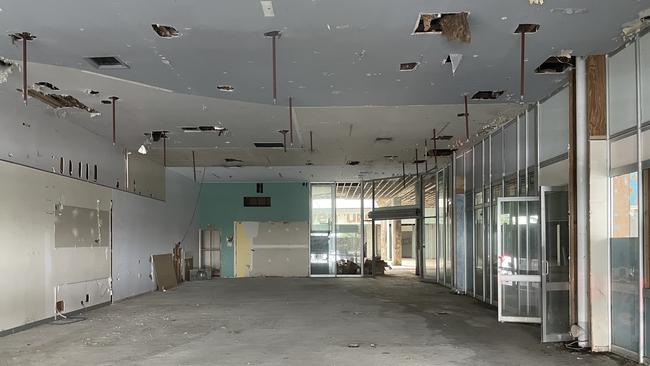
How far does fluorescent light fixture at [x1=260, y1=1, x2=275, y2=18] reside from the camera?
4.32m

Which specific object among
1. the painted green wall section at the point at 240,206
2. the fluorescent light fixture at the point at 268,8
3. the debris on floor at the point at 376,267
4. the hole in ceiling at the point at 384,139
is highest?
the fluorescent light fixture at the point at 268,8

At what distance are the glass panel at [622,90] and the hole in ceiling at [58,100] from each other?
7213 mm

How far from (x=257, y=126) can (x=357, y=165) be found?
5868 millimetres

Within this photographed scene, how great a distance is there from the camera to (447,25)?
4.82 m

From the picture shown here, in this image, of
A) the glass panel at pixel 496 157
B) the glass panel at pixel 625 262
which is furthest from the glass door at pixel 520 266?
the glass panel at pixel 625 262

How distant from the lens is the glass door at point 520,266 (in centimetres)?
792

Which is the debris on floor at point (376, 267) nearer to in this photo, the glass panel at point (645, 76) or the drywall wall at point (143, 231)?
the drywall wall at point (143, 231)

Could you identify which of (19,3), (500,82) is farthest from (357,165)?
(19,3)

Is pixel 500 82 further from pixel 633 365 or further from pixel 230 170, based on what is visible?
pixel 230 170

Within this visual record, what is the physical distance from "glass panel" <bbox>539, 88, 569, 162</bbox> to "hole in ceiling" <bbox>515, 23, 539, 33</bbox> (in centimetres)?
229

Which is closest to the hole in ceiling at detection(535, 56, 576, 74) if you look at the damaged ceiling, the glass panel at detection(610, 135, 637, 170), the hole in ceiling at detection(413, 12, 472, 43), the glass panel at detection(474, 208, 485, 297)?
the damaged ceiling

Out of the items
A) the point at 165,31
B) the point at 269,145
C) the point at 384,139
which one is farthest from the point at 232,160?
the point at 165,31

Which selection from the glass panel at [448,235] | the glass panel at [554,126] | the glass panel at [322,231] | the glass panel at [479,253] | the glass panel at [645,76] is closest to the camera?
the glass panel at [645,76]

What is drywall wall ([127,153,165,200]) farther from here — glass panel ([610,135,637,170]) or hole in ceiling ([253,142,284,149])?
glass panel ([610,135,637,170])
